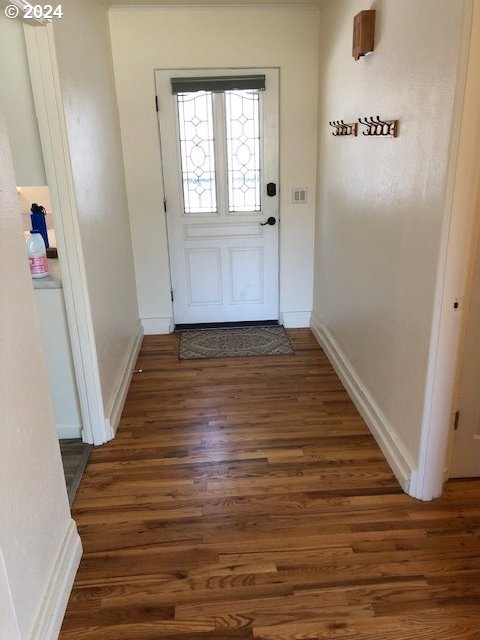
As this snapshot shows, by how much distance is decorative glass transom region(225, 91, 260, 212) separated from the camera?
3752 mm

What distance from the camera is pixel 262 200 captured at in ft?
13.1

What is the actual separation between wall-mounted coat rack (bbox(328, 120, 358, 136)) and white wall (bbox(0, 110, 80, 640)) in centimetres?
203

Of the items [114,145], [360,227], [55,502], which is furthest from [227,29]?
A: [55,502]

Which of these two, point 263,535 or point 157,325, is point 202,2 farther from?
point 263,535

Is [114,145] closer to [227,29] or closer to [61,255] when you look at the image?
[227,29]

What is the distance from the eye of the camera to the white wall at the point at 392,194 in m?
1.87

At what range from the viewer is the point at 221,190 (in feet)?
13.0

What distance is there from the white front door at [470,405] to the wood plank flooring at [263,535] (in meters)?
0.10

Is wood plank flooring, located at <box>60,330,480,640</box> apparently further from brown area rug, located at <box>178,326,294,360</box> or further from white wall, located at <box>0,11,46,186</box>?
white wall, located at <box>0,11,46,186</box>

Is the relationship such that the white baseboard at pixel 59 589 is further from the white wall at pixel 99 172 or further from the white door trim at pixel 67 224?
the white wall at pixel 99 172

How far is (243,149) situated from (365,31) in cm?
155

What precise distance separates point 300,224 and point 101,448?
2404 millimetres

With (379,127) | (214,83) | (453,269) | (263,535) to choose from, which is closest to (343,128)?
(379,127)

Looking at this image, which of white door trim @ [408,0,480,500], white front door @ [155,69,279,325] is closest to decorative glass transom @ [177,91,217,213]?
white front door @ [155,69,279,325]
